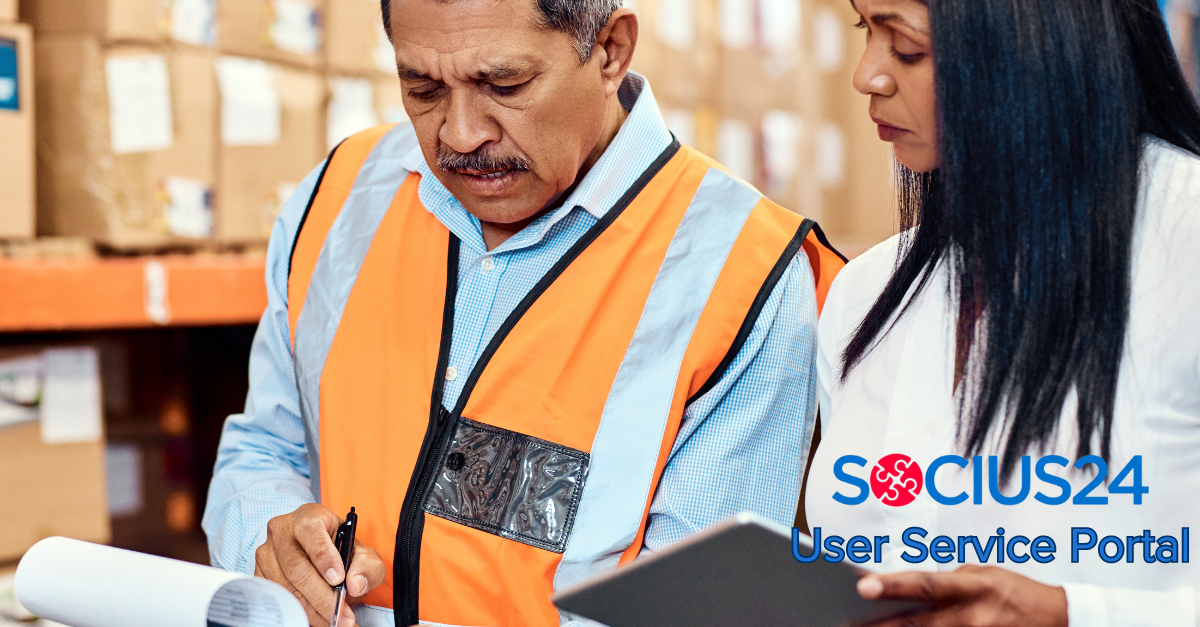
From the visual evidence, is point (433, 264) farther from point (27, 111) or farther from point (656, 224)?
point (27, 111)

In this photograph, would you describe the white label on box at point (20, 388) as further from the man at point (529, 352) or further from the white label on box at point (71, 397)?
the man at point (529, 352)

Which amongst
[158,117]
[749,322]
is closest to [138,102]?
[158,117]

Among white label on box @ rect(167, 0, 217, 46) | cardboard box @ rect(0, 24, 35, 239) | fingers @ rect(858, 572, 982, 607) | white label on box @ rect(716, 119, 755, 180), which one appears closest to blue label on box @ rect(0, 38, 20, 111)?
cardboard box @ rect(0, 24, 35, 239)

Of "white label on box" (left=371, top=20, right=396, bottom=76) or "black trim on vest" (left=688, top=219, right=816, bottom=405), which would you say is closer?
"black trim on vest" (left=688, top=219, right=816, bottom=405)

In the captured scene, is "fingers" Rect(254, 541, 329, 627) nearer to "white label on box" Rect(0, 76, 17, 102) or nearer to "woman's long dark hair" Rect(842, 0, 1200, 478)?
"woman's long dark hair" Rect(842, 0, 1200, 478)

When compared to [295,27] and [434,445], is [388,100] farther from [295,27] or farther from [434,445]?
[434,445]

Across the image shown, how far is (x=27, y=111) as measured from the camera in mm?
1996

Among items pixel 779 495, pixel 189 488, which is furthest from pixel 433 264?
pixel 189 488

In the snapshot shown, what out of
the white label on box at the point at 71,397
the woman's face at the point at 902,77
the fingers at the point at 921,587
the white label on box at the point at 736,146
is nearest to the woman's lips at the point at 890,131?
the woman's face at the point at 902,77

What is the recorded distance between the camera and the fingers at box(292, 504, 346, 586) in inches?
47.9

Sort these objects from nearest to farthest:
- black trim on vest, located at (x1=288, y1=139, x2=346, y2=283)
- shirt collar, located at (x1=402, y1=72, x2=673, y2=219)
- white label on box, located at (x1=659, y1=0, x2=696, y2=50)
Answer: shirt collar, located at (x1=402, y1=72, x2=673, y2=219) → black trim on vest, located at (x1=288, y1=139, x2=346, y2=283) → white label on box, located at (x1=659, y1=0, x2=696, y2=50)

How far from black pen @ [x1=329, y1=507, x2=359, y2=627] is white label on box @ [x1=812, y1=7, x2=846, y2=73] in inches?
131

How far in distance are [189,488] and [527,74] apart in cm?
188

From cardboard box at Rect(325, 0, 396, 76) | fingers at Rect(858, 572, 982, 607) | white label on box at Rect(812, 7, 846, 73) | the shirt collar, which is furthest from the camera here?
white label on box at Rect(812, 7, 846, 73)
